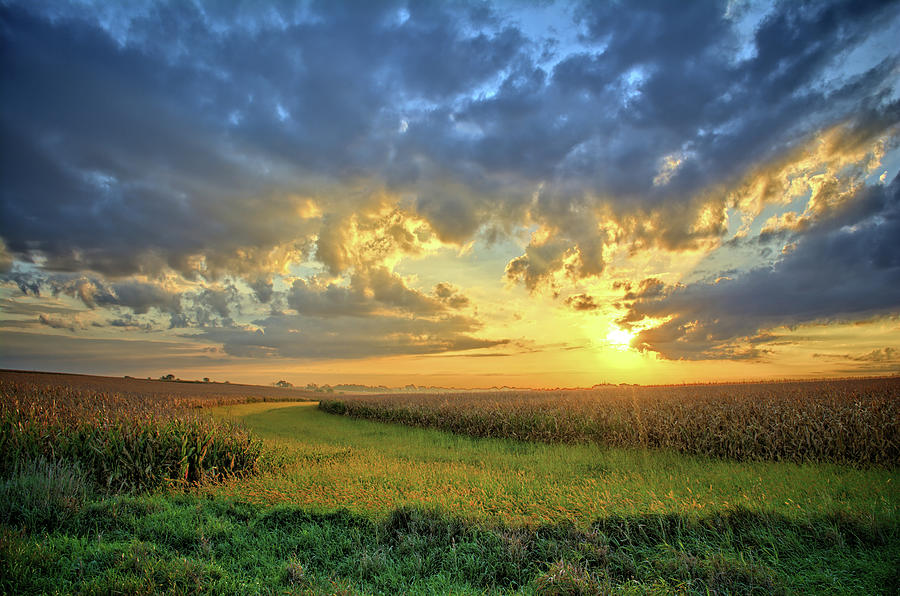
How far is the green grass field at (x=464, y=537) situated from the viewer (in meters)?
5.31

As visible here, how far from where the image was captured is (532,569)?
230 inches

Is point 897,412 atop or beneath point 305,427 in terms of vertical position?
atop

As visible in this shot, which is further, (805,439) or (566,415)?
(566,415)

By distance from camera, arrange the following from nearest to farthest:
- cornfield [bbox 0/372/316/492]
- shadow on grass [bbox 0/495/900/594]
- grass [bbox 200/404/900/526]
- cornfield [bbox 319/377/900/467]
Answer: shadow on grass [bbox 0/495/900/594] < grass [bbox 200/404/900/526] < cornfield [bbox 0/372/316/492] < cornfield [bbox 319/377/900/467]

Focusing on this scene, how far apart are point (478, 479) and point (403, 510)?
10.9 feet

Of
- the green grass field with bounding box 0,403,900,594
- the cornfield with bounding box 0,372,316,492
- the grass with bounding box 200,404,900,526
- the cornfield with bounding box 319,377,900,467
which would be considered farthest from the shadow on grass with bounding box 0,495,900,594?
the cornfield with bounding box 319,377,900,467

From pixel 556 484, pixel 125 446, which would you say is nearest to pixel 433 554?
pixel 556 484

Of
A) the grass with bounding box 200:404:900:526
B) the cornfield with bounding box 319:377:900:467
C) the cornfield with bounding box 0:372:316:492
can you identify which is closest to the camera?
the grass with bounding box 200:404:900:526

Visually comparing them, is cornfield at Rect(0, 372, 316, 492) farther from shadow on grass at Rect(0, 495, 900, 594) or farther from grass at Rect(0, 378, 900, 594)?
shadow on grass at Rect(0, 495, 900, 594)

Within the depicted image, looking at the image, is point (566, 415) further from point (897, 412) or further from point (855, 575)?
point (855, 575)

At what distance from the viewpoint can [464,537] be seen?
666cm

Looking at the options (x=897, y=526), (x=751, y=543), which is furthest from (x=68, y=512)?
(x=897, y=526)

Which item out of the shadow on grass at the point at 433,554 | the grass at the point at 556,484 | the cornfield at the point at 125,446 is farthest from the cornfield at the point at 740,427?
the cornfield at the point at 125,446

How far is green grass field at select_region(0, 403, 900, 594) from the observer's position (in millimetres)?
5309
